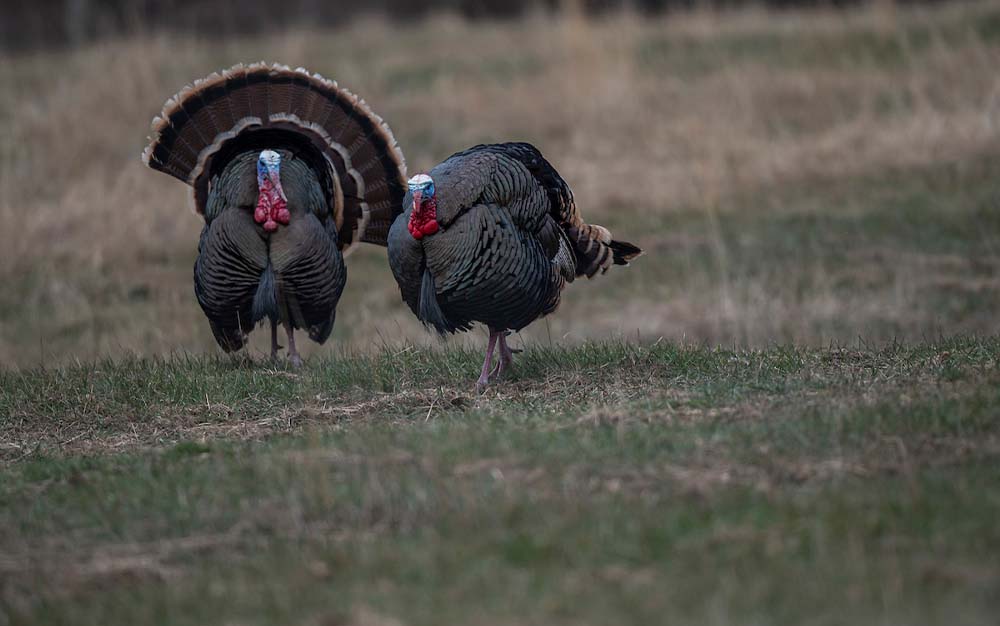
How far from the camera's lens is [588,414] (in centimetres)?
480

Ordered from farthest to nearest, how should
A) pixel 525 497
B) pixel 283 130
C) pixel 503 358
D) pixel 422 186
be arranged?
pixel 283 130 → pixel 503 358 → pixel 422 186 → pixel 525 497

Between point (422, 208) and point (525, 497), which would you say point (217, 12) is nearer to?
point (422, 208)

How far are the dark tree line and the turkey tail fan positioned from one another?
13048mm

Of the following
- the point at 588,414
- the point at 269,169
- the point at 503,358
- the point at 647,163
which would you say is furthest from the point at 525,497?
the point at 647,163

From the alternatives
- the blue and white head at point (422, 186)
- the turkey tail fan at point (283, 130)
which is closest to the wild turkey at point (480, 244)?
the blue and white head at point (422, 186)

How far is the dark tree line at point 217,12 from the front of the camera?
19.4 meters

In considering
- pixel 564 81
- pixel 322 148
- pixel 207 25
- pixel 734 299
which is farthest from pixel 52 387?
pixel 207 25

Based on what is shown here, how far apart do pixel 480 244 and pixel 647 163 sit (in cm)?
712

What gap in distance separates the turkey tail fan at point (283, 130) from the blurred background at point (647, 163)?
34.2 inches

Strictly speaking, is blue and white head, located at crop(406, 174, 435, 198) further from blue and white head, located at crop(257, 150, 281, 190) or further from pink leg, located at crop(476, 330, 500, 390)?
blue and white head, located at crop(257, 150, 281, 190)

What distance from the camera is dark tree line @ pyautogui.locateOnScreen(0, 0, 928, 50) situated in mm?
19422

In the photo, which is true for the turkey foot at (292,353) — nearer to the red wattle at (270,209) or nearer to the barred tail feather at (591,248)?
the red wattle at (270,209)

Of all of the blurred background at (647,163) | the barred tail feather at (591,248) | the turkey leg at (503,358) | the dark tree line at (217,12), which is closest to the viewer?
the turkey leg at (503,358)

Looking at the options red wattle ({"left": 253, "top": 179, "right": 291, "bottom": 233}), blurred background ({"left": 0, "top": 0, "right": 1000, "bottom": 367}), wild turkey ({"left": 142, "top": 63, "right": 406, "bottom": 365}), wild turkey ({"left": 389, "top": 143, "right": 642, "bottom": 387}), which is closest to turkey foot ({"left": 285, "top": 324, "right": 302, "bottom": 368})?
wild turkey ({"left": 142, "top": 63, "right": 406, "bottom": 365})
